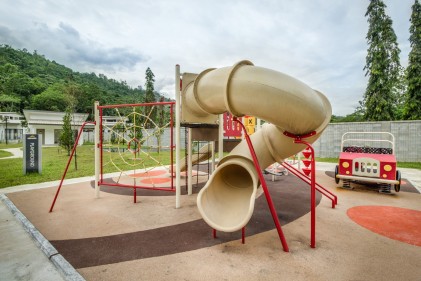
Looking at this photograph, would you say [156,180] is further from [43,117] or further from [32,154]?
[43,117]

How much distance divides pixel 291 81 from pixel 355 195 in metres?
4.95

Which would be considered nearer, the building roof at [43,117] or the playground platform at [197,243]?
the playground platform at [197,243]

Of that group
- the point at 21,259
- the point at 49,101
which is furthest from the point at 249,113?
the point at 49,101

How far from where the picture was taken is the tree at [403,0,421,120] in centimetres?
1922

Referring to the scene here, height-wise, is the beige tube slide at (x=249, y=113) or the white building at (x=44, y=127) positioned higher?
the white building at (x=44, y=127)

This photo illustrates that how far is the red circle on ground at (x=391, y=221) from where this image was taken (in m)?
3.61

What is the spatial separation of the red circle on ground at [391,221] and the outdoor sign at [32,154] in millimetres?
10259

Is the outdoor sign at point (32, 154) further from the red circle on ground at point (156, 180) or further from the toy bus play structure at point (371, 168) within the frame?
the toy bus play structure at point (371, 168)

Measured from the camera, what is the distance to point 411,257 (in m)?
2.94

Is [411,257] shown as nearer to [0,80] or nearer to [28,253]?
[28,253]

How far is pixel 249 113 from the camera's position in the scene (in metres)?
2.89

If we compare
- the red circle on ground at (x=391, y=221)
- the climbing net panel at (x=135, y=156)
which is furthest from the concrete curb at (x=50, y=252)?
the red circle on ground at (x=391, y=221)

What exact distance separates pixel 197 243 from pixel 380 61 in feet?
79.4

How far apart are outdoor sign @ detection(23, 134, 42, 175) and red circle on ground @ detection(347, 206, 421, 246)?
1026cm
